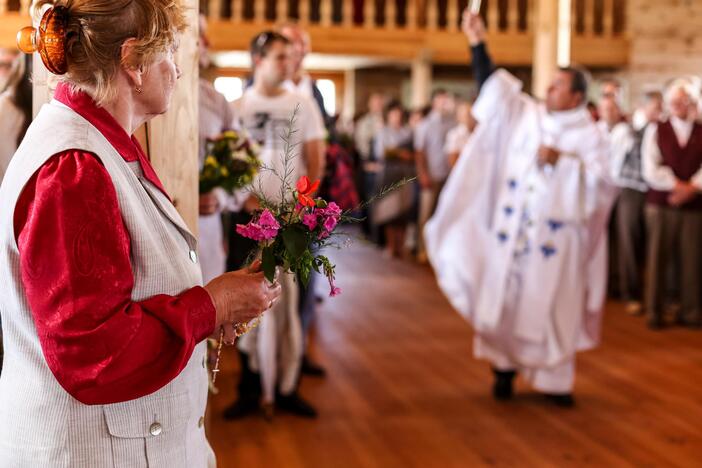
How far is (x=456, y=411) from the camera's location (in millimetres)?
4477

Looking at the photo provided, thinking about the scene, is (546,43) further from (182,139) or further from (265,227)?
(265,227)

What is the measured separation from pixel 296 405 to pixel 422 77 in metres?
9.24

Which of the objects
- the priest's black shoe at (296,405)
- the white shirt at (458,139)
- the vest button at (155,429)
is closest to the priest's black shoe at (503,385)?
the priest's black shoe at (296,405)

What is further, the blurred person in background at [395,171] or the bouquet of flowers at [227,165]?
the blurred person in background at [395,171]

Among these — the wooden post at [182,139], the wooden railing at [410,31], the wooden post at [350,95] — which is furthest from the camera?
the wooden post at [350,95]

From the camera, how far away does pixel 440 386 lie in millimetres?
4941

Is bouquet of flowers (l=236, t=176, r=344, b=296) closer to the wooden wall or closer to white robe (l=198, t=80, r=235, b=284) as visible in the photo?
white robe (l=198, t=80, r=235, b=284)

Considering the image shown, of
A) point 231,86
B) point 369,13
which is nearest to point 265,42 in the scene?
point 369,13

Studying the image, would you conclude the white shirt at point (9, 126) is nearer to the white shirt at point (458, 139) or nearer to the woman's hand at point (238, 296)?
the woman's hand at point (238, 296)

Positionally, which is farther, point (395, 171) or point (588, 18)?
point (588, 18)

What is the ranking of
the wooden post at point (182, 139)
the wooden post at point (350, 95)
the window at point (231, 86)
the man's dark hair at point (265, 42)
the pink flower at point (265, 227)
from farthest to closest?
the window at point (231, 86)
the wooden post at point (350, 95)
the man's dark hair at point (265, 42)
the wooden post at point (182, 139)
the pink flower at point (265, 227)

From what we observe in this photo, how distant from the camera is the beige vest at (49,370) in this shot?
1344 millimetres

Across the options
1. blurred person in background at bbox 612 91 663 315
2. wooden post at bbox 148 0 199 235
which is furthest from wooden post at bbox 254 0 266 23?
wooden post at bbox 148 0 199 235

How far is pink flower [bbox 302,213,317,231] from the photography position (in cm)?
150
